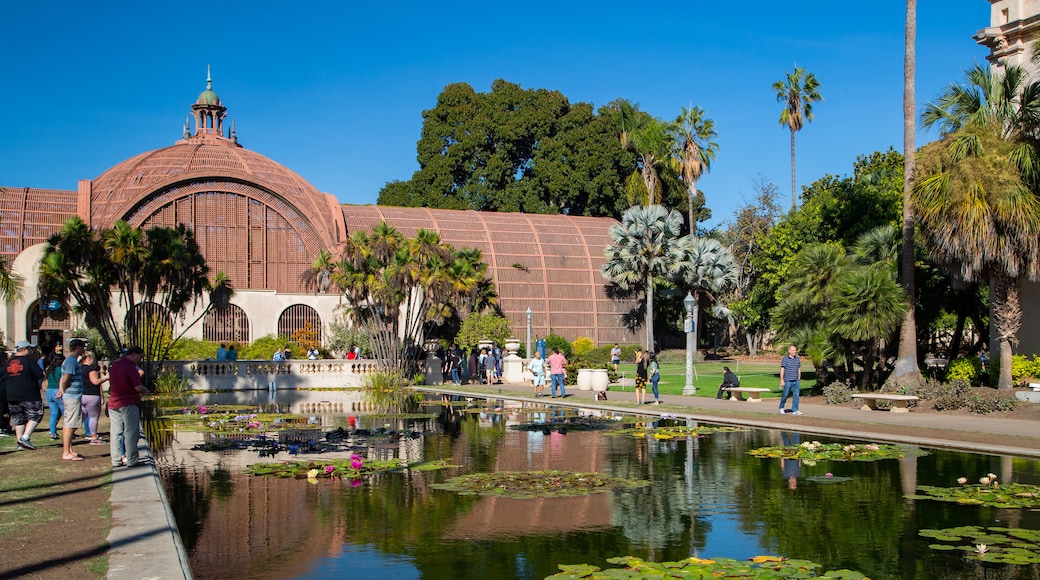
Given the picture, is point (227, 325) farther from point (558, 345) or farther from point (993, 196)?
point (993, 196)

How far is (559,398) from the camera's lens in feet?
98.6

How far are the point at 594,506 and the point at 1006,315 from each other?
17531mm

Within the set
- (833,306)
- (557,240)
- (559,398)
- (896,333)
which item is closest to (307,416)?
(559,398)

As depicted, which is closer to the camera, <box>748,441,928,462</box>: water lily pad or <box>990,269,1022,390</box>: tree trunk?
<box>748,441,928,462</box>: water lily pad

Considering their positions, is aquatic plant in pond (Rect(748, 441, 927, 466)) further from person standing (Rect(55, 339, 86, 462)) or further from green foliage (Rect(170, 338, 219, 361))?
green foliage (Rect(170, 338, 219, 361))

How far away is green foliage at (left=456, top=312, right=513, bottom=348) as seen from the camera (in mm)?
48094

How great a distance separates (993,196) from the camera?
74.8ft

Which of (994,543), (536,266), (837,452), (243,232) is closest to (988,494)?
(994,543)

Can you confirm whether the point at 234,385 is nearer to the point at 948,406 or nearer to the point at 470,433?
the point at 470,433

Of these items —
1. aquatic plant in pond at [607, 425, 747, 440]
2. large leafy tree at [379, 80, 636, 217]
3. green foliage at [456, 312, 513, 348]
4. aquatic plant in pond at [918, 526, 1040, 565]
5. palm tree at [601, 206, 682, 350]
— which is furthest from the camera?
large leafy tree at [379, 80, 636, 217]

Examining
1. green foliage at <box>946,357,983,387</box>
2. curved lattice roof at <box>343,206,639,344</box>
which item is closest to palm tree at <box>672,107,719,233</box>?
curved lattice roof at <box>343,206,639,344</box>

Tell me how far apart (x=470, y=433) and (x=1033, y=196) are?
1456 centimetres

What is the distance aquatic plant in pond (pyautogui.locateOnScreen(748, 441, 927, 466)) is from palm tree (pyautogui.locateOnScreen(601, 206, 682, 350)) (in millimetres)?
40880

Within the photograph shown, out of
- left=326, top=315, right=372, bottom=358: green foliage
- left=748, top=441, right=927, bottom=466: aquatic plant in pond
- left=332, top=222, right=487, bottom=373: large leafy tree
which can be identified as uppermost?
left=332, top=222, right=487, bottom=373: large leafy tree
